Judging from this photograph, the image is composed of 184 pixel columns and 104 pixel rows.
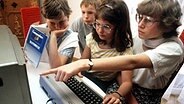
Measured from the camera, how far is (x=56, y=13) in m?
1.43

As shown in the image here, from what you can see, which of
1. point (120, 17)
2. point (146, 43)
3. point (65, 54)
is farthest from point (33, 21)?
point (146, 43)

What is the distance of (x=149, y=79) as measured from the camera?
125 cm

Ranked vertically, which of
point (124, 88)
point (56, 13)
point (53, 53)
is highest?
point (56, 13)

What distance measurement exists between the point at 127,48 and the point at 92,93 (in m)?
0.44

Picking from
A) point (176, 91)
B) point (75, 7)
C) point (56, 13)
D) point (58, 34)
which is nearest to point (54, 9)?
point (56, 13)

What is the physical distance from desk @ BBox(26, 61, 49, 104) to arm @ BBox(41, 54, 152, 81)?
0.12 meters

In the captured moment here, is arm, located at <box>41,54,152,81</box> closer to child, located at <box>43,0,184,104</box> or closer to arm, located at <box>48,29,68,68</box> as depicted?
child, located at <box>43,0,184,104</box>

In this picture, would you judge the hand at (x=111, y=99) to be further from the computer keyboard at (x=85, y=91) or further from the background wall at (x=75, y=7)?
the background wall at (x=75, y=7)

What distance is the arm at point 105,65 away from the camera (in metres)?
0.89

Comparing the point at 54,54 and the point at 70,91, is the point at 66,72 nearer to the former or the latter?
the point at 70,91

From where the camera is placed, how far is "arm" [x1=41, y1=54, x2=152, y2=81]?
0.89 metres

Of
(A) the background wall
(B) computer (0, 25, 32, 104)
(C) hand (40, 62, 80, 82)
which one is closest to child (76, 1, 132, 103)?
(C) hand (40, 62, 80, 82)

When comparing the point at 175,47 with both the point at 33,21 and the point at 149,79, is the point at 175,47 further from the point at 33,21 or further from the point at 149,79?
the point at 33,21

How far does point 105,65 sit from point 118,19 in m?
0.42
